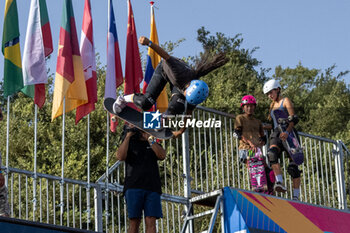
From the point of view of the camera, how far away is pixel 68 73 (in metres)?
10.2

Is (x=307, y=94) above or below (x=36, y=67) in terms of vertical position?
above

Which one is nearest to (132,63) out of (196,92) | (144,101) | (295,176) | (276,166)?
(144,101)

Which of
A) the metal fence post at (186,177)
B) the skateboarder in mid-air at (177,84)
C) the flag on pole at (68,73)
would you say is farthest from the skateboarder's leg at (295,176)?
the flag on pole at (68,73)

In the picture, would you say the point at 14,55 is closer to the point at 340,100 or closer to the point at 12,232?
the point at 12,232

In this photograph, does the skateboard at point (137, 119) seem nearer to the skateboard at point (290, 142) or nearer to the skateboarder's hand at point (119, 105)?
the skateboarder's hand at point (119, 105)

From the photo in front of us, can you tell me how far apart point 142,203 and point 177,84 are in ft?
6.89

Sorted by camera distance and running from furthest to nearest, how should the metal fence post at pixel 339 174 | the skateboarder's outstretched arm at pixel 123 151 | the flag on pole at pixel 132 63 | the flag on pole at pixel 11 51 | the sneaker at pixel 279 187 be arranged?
→ the metal fence post at pixel 339 174, the flag on pole at pixel 132 63, the sneaker at pixel 279 187, the flag on pole at pixel 11 51, the skateboarder's outstretched arm at pixel 123 151

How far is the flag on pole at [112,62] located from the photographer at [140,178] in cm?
228

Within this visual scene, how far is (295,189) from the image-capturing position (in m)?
11.0

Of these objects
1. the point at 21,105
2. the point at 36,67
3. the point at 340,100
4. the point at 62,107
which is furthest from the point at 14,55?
the point at 340,100

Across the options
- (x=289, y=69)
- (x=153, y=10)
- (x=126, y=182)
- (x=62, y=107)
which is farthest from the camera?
(x=289, y=69)

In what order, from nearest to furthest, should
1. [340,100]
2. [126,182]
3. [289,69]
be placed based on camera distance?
[126,182] → [340,100] → [289,69]

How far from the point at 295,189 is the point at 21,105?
57.3 ft

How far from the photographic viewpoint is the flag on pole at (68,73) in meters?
10.1
